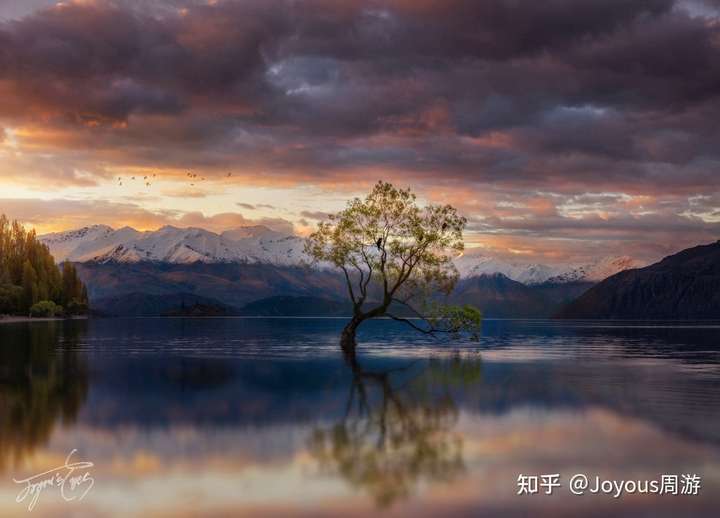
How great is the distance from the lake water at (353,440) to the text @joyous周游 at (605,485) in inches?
8.4

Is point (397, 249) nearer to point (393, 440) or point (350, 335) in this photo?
point (350, 335)

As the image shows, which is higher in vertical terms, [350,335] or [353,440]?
[353,440]

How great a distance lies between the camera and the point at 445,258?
78375 millimetres

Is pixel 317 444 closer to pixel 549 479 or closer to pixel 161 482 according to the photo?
pixel 161 482

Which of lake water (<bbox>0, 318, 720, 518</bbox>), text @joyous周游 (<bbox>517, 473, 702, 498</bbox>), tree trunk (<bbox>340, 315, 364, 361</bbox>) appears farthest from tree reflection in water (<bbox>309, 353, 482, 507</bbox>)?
tree trunk (<bbox>340, 315, 364, 361</bbox>)

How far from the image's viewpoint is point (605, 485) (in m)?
18.9

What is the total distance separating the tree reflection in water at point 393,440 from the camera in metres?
19.3

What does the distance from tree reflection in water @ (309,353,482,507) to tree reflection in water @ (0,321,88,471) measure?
9.18m

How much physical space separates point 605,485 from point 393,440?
753cm

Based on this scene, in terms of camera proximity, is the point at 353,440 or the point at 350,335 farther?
the point at 350,335

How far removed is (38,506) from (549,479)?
12.4 meters

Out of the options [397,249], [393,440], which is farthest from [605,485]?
[397,249]

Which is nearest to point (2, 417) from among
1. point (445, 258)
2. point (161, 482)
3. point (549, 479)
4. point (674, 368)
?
point (161, 482)

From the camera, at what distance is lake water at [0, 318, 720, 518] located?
17.4 m
